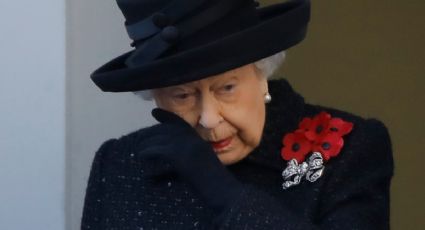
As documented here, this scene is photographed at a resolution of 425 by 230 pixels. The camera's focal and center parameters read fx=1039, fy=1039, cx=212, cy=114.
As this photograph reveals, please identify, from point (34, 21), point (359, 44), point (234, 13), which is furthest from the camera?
point (359, 44)

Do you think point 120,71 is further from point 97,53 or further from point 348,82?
point 348,82

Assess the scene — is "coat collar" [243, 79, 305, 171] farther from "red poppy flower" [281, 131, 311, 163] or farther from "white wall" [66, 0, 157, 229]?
"white wall" [66, 0, 157, 229]

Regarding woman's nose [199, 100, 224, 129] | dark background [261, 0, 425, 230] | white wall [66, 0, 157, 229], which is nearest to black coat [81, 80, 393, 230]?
woman's nose [199, 100, 224, 129]

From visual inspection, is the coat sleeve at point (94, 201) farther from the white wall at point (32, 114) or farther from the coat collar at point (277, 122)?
the white wall at point (32, 114)

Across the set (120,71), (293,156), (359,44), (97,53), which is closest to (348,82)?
(359,44)

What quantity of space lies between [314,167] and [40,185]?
35.1 inches

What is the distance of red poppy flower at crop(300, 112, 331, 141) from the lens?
1.81m

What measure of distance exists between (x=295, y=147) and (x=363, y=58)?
1.21 m

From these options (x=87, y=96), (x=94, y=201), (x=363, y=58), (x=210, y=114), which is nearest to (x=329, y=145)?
(x=210, y=114)

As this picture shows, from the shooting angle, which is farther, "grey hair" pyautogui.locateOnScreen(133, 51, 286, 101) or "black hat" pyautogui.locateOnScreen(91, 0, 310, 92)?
"grey hair" pyautogui.locateOnScreen(133, 51, 286, 101)

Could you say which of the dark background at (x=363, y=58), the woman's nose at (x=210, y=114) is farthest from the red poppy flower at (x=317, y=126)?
the dark background at (x=363, y=58)

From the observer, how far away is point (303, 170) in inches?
69.9

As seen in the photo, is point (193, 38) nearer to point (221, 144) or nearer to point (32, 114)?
point (221, 144)

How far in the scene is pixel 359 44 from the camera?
117 inches
